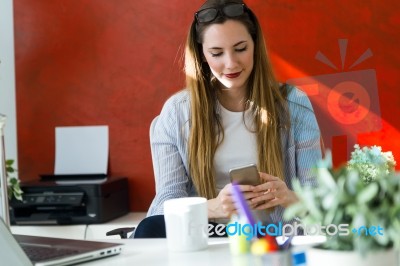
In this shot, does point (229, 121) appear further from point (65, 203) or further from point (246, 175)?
point (65, 203)

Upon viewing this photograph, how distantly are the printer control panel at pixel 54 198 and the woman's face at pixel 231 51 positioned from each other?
1.44 metres

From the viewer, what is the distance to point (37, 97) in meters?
3.95

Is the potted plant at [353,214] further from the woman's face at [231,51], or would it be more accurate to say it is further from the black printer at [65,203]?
the black printer at [65,203]

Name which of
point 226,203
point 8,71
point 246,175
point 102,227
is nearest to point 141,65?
point 8,71

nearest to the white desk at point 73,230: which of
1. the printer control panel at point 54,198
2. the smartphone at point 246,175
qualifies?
the printer control panel at point 54,198

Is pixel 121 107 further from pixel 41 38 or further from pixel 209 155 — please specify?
pixel 209 155

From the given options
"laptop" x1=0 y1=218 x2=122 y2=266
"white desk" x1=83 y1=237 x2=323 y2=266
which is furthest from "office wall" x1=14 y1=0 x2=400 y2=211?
"laptop" x1=0 y1=218 x2=122 y2=266

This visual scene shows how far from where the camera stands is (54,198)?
11.3 feet

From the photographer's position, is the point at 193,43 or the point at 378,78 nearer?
the point at 193,43

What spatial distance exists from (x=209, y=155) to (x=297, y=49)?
5.08 feet

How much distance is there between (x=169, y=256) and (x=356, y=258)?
0.57 m

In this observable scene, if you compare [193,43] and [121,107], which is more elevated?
[193,43]

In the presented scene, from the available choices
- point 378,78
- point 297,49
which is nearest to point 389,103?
point 378,78

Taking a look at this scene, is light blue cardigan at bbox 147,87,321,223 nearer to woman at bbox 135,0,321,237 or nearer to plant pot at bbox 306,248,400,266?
woman at bbox 135,0,321,237
